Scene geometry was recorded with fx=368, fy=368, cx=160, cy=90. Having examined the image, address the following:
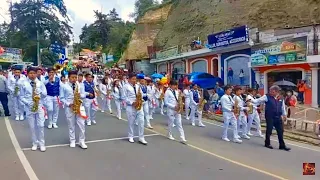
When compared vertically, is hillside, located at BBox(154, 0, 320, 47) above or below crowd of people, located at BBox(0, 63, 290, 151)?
above

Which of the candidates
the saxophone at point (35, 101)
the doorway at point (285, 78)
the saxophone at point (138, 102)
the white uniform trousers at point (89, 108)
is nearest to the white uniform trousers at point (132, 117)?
the saxophone at point (138, 102)

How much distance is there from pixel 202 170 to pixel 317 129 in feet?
22.0

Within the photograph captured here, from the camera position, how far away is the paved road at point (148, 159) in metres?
Answer: 6.80

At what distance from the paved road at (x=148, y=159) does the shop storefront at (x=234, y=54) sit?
14.1 metres

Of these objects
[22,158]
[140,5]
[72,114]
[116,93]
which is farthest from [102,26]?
[22,158]

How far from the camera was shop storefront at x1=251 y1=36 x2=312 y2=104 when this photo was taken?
64.0ft

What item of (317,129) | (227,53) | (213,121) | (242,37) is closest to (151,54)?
(227,53)

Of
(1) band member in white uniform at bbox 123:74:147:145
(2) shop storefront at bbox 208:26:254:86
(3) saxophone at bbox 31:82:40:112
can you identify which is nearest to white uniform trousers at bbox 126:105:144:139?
(1) band member in white uniform at bbox 123:74:147:145

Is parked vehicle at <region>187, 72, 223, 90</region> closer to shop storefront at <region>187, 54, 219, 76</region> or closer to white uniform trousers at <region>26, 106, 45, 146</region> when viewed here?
shop storefront at <region>187, 54, 219, 76</region>

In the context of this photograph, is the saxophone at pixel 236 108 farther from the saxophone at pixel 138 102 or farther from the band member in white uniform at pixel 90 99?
the band member in white uniform at pixel 90 99

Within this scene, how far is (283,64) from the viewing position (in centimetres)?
2067

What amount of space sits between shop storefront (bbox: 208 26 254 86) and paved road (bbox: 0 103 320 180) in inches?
556

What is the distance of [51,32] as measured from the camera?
2119 inches

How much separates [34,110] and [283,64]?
15813 millimetres
